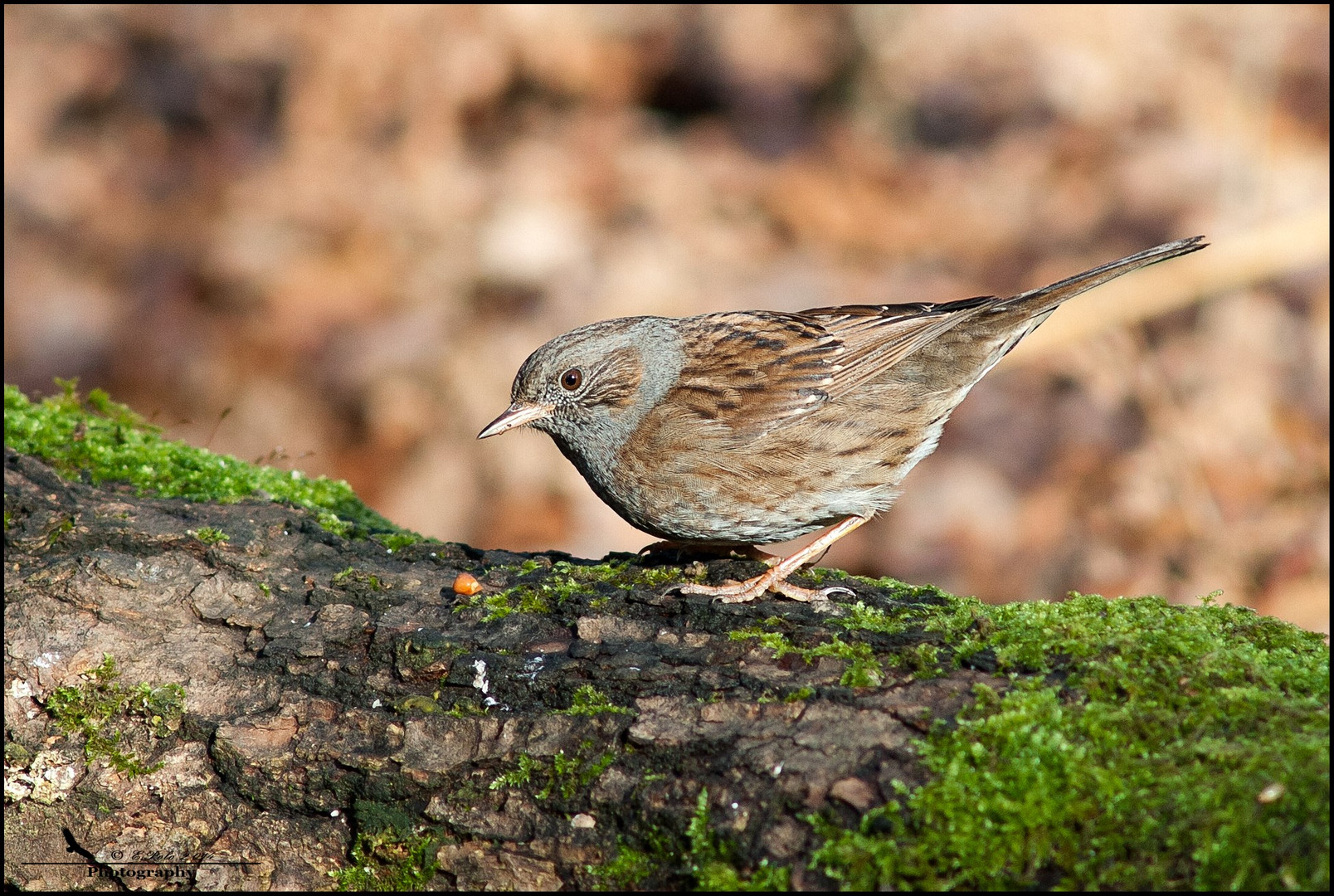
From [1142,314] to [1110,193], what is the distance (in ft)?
3.64

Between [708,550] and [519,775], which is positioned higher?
[708,550]

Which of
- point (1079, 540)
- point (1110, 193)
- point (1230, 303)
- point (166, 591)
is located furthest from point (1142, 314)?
point (166, 591)

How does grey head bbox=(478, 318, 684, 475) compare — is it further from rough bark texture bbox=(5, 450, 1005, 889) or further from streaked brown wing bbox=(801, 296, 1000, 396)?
rough bark texture bbox=(5, 450, 1005, 889)

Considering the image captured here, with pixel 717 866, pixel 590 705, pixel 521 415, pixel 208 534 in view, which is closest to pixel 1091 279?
pixel 521 415

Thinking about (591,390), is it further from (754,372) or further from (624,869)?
(624,869)

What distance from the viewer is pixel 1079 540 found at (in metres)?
7.17

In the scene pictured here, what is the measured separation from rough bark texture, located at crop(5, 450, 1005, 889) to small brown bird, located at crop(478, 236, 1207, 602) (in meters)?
0.79

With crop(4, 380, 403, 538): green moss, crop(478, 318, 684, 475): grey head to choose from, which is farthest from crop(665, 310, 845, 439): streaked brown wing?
crop(4, 380, 403, 538): green moss

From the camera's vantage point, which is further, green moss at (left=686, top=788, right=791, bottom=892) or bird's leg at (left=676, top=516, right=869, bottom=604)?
bird's leg at (left=676, top=516, right=869, bottom=604)

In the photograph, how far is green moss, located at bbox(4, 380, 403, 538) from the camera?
4082mm

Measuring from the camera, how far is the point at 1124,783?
2.23 metres

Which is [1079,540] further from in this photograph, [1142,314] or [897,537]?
[1142,314]

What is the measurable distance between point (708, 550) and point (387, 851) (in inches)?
88.5

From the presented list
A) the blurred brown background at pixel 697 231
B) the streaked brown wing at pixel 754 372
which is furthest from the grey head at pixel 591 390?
the blurred brown background at pixel 697 231
